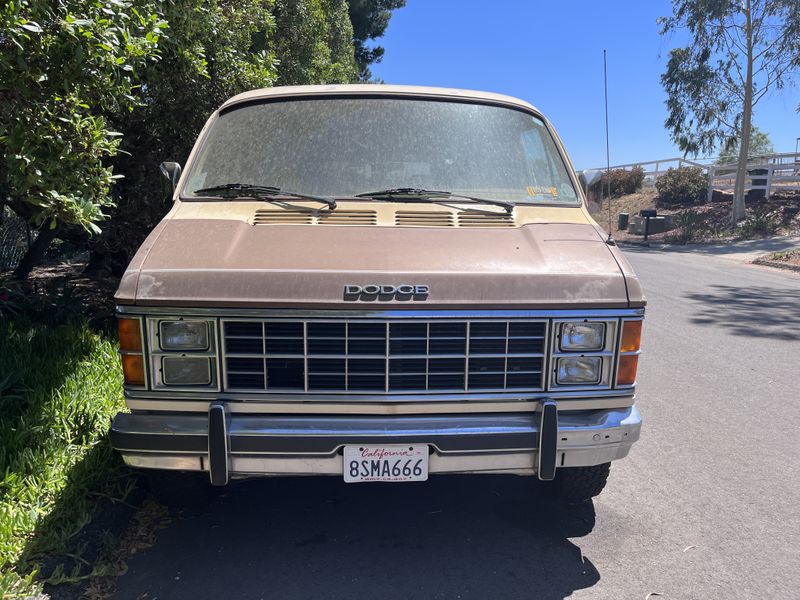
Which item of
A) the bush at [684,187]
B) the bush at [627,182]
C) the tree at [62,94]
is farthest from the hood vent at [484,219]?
the bush at [627,182]

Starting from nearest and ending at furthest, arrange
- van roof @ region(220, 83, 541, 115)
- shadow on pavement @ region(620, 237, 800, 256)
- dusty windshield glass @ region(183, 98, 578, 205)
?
dusty windshield glass @ region(183, 98, 578, 205)
van roof @ region(220, 83, 541, 115)
shadow on pavement @ region(620, 237, 800, 256)

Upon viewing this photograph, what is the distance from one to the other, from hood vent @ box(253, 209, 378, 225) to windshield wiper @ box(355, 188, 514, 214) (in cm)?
20

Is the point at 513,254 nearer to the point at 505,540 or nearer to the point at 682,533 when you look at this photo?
the point at 505,540

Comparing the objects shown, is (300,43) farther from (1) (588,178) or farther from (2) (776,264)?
(2) (776,264)

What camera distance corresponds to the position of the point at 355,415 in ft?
9.91

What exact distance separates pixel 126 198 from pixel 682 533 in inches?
238

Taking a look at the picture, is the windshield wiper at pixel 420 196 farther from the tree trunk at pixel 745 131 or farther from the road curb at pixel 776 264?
the tree trunk at pixel 745 131

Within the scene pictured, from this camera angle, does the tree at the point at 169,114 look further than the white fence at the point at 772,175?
No

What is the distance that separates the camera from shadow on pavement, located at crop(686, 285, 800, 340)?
28.6 ft

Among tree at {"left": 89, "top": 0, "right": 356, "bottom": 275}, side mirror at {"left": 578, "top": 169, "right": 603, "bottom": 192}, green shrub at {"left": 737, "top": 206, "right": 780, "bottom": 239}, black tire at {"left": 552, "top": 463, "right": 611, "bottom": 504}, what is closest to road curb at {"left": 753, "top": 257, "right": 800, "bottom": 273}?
green shrub at {"left": 737, "top": 206, "right": 780, "bottom": 239}

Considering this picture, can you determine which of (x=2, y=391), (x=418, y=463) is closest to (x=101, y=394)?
(x=2, y=391)

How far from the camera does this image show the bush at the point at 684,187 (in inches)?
1217

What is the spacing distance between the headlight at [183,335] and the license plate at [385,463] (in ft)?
2.65

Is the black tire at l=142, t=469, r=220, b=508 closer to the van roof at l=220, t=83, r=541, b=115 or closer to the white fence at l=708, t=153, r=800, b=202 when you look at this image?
the van roof at l=220, t=83, r=541, b=115
